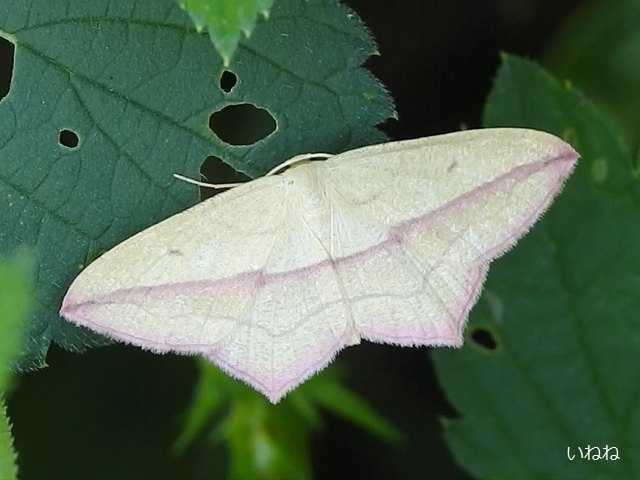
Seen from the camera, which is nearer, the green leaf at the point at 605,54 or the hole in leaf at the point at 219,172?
the hole in leaf at the point at 219,172

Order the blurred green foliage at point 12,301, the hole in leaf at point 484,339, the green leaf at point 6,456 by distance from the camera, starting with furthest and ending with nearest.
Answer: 1. the hole in leaf at point 484,339
2. the green leaf at point 6,456
3. the blurred green foliage at point 12,301

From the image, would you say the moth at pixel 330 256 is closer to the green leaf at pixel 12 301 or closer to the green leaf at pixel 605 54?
the green leaf at pixel 12 301

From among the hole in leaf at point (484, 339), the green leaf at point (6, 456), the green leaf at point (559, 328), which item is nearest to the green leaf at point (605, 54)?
the green leaf at point (559, 328)

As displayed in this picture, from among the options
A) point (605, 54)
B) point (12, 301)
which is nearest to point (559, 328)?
point (605, 54)

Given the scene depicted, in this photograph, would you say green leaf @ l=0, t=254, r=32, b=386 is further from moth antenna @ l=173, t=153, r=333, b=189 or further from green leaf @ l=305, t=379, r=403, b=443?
green leaf @ l=305, t=379, r=403, b=443

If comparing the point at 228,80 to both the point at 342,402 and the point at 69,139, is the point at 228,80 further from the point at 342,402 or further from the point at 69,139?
the point at 342,402
